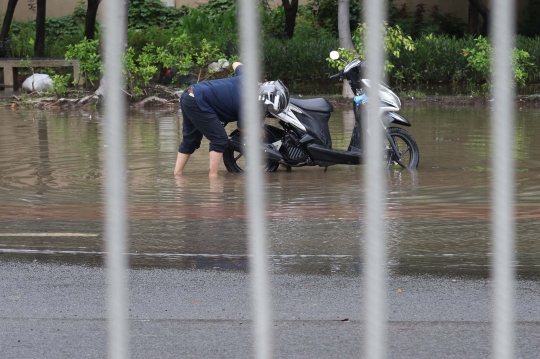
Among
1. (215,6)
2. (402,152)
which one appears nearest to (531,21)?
(215,6)

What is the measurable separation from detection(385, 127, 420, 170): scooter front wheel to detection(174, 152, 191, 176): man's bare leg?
2.09m

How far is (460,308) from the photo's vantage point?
5180mm

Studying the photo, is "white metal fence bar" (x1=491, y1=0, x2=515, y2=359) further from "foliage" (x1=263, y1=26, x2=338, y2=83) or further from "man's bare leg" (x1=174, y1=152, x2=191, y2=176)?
"foliage" (x1=263, y1=26, x2=338, y2=83)

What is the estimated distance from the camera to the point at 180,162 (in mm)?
10055

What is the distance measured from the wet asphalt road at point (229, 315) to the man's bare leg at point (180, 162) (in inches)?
156

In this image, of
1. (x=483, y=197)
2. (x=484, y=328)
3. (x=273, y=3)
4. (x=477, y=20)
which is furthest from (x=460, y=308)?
(x=273, y=3)

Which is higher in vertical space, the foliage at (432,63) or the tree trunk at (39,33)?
the tree trunk at (39,33)

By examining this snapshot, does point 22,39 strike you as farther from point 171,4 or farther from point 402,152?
point 402,152

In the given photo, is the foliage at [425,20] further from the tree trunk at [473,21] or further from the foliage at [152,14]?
the foliage at [152,14]

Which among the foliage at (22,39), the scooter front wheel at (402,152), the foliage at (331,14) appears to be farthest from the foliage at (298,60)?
the scooter front wheel at (402,152)

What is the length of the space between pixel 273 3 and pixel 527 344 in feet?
103

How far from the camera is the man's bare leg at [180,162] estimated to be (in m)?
10.0

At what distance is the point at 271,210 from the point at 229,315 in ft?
9.87

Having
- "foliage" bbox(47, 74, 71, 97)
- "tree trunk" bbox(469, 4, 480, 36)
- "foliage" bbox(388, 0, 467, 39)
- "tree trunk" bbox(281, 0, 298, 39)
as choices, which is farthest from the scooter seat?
"tree trunk" bbox(469, 4, 480, 36)
